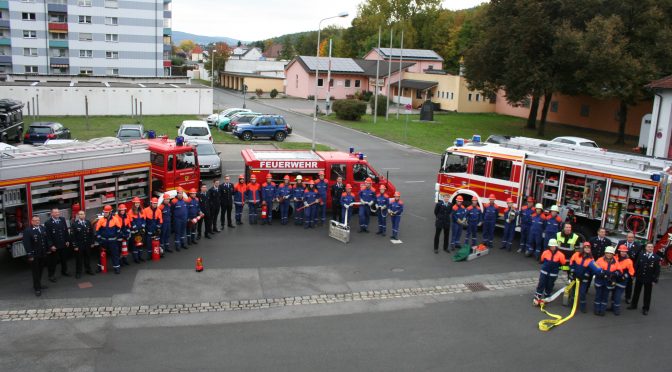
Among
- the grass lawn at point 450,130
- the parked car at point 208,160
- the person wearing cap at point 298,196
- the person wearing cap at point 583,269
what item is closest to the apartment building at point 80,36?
the grass lawn at point 450,130

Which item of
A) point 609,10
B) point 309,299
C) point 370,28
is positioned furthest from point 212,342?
point 370,28

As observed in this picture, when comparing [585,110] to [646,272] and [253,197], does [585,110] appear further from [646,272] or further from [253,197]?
[646,272]

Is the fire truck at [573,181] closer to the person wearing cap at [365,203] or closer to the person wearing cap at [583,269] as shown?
the person wearing cap at [365,203]

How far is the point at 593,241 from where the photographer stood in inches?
546

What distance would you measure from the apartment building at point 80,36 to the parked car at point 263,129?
38.1 meters

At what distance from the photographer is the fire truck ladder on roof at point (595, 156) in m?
15.1

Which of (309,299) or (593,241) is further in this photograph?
(593,241)

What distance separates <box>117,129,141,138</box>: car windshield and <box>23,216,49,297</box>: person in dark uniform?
16.2 metres

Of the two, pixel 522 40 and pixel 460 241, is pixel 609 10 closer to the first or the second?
pixel 522 40

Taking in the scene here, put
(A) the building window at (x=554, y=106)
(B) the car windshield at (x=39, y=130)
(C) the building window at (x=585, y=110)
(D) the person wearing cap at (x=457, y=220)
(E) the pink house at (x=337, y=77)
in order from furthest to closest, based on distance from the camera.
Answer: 1. (E) the pink house at (x=337, y=77)
2. (A) the building window at (x=554, y=106)
3. (C) the building window at (x=585, y=110)
4. (B) the car windshield at (x=39, y=130)
5. (D) the person wearing cap at (x=457, y=220)

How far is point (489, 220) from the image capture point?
16.1 meters

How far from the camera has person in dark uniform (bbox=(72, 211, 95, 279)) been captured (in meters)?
12.6

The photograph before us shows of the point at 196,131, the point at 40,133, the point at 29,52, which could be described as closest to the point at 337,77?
the point at 29,52

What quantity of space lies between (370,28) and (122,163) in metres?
84.7
